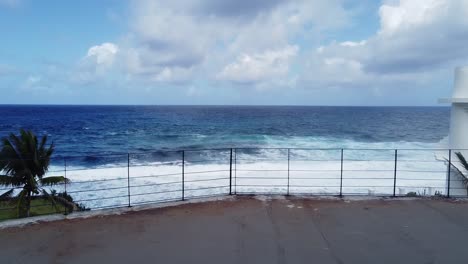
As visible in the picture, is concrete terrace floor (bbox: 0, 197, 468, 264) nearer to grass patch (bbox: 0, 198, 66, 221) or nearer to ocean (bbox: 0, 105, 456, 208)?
ocean (bbox: 0, 105, 456, 208)

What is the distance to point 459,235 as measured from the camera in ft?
13.7

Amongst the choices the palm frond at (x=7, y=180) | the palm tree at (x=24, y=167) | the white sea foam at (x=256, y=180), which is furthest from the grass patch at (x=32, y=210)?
the white sea foam at (x=256, y=180)

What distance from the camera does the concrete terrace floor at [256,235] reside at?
353cm

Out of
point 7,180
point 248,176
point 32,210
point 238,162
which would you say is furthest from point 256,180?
point 7,180

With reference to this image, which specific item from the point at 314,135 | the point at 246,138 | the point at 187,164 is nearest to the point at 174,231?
the point at 187,164

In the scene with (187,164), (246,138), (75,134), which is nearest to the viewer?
(187,164)

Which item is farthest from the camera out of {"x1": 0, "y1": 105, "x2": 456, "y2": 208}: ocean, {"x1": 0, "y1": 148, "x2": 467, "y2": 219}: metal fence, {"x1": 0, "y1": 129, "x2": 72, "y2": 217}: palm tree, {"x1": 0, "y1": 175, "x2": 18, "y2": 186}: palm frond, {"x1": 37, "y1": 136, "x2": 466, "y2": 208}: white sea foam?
{"x1": 0, "y1": 105, "x2": 456, "y2": 208}: ocean

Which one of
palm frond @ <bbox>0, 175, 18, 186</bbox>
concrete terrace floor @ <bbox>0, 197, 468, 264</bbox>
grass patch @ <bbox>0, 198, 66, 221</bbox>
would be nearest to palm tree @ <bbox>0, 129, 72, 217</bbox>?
palm frond @ <bbox>0, 175, 18, 186</bbox>

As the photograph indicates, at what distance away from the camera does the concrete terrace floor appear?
11.6 ft

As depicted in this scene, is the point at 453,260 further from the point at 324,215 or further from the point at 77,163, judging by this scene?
the point at 77,163

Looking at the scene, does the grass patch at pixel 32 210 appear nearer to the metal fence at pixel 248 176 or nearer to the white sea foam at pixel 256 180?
the metal fence at pixel 248 176

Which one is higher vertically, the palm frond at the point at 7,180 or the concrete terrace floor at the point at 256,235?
the concrete terrace floor at the point at 256,235

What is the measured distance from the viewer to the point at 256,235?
13.4 ft

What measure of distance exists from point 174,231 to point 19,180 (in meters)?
5.53
